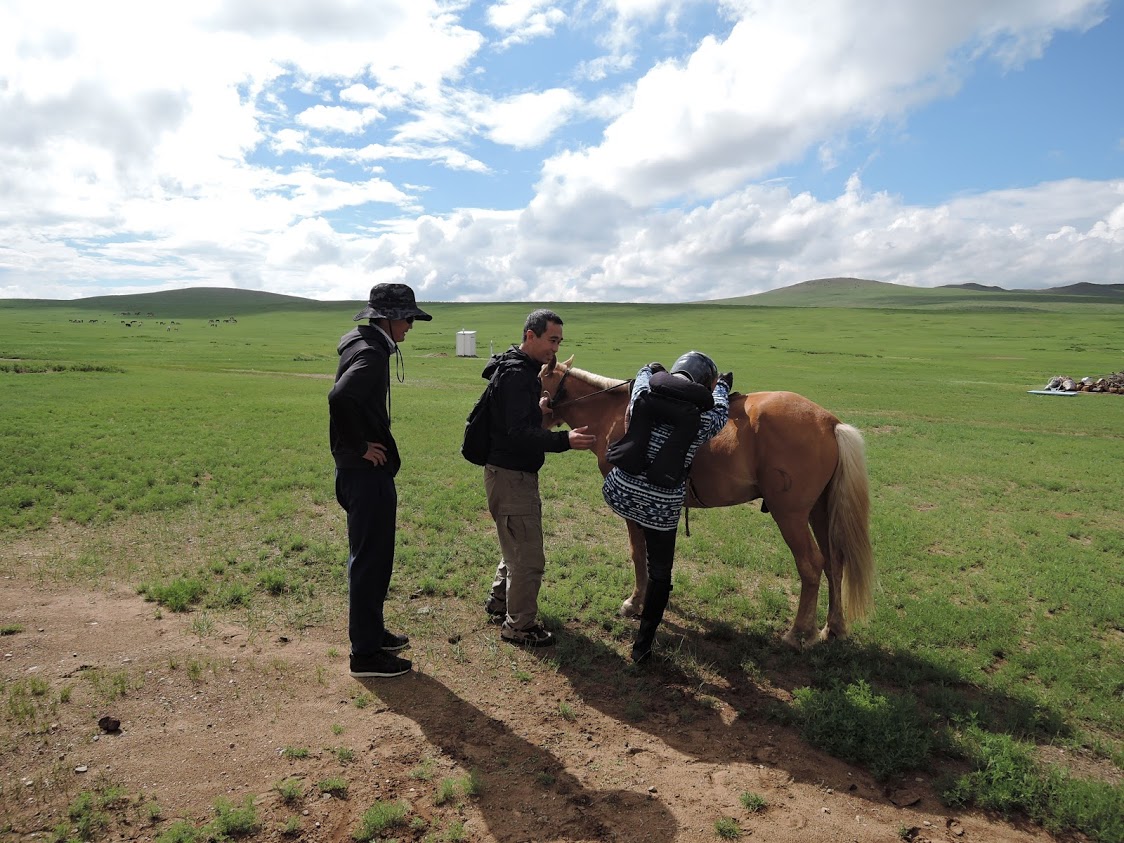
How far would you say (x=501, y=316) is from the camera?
113 meters

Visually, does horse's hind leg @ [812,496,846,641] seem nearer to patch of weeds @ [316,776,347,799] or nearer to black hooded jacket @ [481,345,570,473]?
black hooded jacket @ [481,345,570,473]

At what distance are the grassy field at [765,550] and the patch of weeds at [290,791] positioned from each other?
7.96ft

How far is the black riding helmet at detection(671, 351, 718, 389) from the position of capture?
5188 mm

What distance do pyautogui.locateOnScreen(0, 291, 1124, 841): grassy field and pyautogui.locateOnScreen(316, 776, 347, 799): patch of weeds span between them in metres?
2.26

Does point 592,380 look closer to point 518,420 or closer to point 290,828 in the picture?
point 518,420

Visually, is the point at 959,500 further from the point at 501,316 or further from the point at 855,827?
the point at 501,316

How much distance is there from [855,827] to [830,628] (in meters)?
2.62

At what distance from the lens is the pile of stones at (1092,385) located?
26.4m

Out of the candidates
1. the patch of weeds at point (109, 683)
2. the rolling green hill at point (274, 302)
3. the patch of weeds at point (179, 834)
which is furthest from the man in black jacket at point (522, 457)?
the rolling green hill at point (274, 302)

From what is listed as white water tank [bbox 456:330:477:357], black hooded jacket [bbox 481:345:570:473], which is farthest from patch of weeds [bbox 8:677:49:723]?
white water tank [bbox 456:330:477:357]

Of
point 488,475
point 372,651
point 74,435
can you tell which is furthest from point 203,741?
point 74,435

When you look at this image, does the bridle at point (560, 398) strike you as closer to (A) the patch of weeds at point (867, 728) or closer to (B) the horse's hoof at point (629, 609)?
(B) the horse's hoof at point (629, 609)

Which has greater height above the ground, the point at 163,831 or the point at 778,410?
the point at 778,410

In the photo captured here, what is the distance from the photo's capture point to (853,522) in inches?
236
